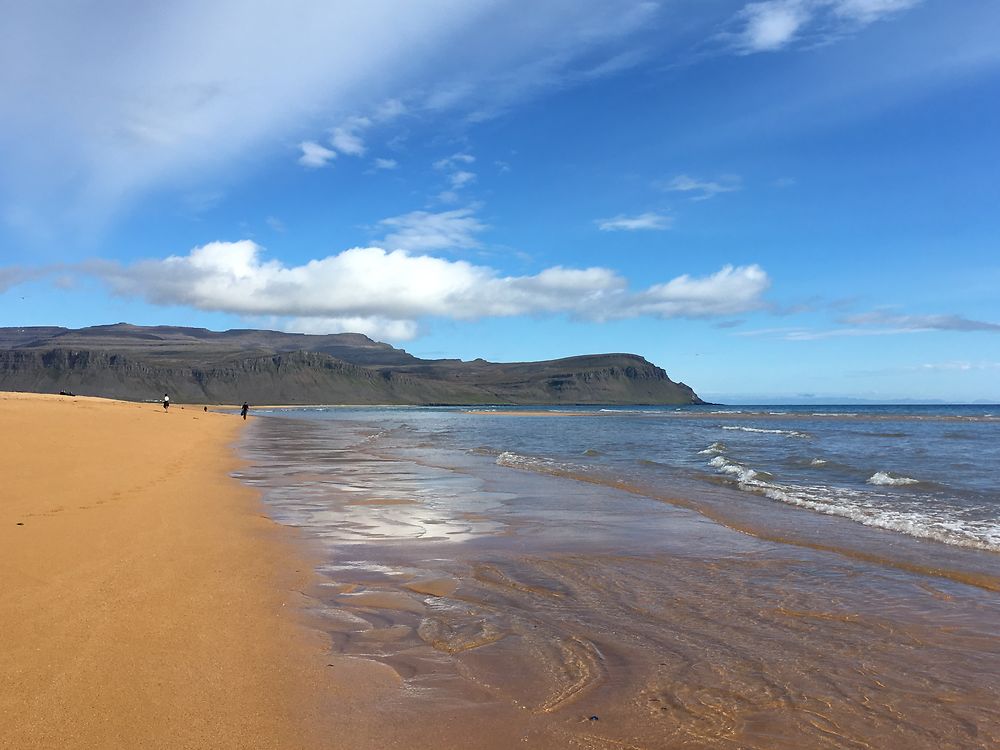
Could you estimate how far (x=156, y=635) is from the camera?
5.30 metres

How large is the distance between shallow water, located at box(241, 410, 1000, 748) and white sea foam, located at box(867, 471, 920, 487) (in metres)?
6.54

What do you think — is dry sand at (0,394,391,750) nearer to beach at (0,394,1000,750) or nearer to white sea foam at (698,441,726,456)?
beach at (0,394,1000,750)

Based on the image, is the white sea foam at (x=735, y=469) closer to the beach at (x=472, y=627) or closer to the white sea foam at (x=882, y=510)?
the white sea foam at (x=882, y=510)

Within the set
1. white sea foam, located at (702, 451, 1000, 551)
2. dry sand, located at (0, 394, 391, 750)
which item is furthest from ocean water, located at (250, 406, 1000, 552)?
dry sand, located at (0, 394, 391, 750)

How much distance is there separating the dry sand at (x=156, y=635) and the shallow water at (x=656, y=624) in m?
0.51

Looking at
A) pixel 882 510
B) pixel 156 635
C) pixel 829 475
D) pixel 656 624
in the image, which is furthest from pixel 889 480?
pixel 156 635

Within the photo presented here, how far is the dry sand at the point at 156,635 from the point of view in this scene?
390 cm

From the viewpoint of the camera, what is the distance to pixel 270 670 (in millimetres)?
4816

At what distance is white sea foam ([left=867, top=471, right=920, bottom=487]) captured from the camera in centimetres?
1831

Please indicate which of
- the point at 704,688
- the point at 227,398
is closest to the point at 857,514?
the point at 704,688

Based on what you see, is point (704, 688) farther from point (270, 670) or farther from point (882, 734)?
point (270, 670)

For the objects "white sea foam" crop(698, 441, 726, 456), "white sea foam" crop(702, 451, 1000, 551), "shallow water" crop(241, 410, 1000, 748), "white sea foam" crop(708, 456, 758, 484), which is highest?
"white sea foam" crop(698, 441, 726, 456)

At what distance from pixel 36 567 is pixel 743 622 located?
7.00m

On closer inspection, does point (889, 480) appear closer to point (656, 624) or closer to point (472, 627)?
point (656, 624)
